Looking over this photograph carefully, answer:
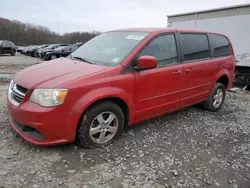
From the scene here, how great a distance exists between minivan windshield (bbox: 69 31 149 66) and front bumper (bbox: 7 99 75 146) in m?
1.03

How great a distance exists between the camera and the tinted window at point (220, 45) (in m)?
4.76

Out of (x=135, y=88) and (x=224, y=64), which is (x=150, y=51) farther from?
(x=224, y=64)

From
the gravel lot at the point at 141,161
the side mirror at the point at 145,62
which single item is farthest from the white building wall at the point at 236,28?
the side mirror at the point at 145,62

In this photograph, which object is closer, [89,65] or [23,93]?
[23,93]

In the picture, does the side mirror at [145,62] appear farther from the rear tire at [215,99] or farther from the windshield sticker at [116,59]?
the rear tire at [215,99]

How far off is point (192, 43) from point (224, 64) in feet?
3.93

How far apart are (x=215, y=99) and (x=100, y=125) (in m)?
3.04

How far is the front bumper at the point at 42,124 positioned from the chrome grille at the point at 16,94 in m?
0.09

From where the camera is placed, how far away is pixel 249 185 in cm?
262

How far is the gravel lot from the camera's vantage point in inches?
98.5

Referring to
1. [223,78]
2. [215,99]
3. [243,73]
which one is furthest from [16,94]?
[243,73]

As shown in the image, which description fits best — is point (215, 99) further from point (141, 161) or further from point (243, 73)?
point (243, 73)

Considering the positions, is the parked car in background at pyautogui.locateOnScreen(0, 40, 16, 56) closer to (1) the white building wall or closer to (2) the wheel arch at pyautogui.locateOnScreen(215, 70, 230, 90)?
(1) the white building wall

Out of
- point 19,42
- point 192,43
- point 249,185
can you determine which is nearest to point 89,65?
point 192,43
